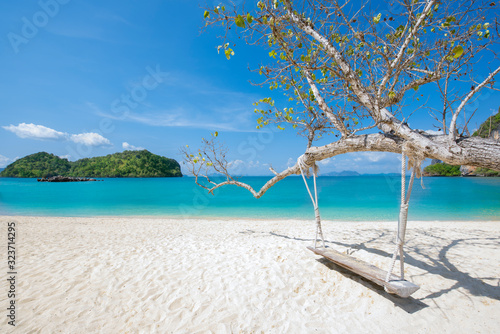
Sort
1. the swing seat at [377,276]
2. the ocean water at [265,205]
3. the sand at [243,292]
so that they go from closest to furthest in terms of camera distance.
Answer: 1. the swing seat at [377,276]
2. the sand at [243,292]
3. the ocean water at [265,205]

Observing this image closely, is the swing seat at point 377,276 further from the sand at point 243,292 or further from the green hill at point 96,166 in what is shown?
the green hill at point 96,166

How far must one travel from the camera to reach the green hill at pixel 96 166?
256 feet

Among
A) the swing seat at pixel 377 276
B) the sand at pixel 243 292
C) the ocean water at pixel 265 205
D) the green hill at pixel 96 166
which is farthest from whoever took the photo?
the green hill at pixel 96 166

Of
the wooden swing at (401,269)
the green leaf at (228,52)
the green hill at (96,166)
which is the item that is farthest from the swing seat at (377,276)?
the green hill at (96,166)

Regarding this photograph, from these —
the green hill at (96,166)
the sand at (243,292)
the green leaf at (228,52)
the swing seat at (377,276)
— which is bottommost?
the sand at (243,292)

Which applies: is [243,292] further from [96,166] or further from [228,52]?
[96,166]

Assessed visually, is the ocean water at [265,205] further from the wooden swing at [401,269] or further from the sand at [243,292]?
the wooden swing at [401,269]

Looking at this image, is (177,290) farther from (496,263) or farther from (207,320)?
(496,263)

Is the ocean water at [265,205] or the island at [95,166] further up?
the island at [95,166]

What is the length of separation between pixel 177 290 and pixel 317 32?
4.66 metres

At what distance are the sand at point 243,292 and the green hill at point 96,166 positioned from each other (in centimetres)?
9153

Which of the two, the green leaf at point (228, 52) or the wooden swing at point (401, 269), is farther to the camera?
the green leaf at point (228, 52)

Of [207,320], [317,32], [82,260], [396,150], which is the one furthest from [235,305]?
[317,32]

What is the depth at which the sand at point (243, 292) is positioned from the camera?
264 cm
